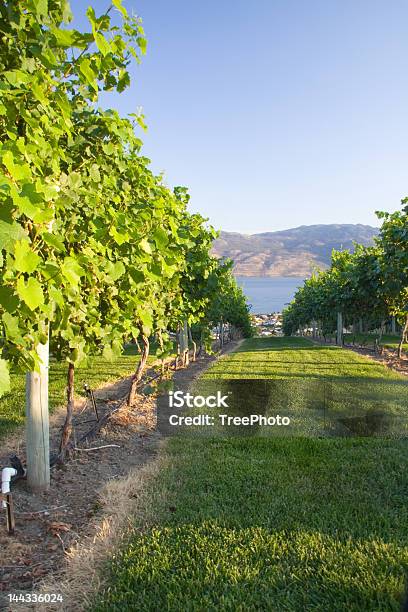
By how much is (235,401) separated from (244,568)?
19.9ft

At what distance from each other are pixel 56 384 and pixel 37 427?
7.30 metres

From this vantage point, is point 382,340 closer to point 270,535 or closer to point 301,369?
point 301,369

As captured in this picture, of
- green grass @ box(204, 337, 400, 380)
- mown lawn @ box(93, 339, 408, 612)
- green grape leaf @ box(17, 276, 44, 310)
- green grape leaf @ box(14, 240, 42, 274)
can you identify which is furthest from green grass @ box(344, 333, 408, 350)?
green grape leaf @ box(14, 240, 42, 274)

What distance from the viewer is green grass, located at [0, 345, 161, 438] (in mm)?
8223

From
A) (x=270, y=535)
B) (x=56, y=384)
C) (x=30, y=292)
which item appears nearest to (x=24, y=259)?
(x=30, y=292)

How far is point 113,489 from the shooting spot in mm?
5023

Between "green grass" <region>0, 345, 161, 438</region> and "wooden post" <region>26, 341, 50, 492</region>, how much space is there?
1.69 ft

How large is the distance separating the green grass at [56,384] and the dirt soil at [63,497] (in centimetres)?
71

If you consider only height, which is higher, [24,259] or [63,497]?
[24,259]

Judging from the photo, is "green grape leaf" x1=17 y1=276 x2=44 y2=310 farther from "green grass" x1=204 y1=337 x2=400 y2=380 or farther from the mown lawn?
"green grass" x1=204 y1=337 x2=400 y2=380

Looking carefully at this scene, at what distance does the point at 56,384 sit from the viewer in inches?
471

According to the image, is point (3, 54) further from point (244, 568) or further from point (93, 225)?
point (244, 568)

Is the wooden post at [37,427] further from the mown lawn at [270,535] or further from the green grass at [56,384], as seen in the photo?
the mown lawn at [270,535]

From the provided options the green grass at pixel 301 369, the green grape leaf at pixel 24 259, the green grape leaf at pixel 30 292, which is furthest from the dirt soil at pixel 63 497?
the green grass at pixel 301 369
